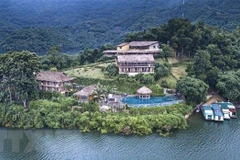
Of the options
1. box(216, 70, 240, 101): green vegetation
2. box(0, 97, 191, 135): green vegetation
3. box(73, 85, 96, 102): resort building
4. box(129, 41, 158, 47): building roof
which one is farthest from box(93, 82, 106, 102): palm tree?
box(216, 70, 240, 101): green vegetation

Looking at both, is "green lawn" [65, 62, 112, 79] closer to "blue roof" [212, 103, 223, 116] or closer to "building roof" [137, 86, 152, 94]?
"building roof" [137, 86, 152, 94]

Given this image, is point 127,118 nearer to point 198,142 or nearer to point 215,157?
point 198,142

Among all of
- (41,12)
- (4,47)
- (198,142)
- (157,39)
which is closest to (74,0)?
(41,12)

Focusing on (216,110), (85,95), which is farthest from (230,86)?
(85,95)

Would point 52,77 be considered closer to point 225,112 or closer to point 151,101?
point 151,101

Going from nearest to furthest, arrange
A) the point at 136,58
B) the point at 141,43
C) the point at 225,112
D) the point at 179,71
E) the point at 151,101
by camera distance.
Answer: the point at 225,112, the point at 151,101, the point at 136,58, the point at 179,71, the point at 141,43

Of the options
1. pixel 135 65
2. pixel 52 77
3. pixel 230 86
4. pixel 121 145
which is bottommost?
pixel 121 145
